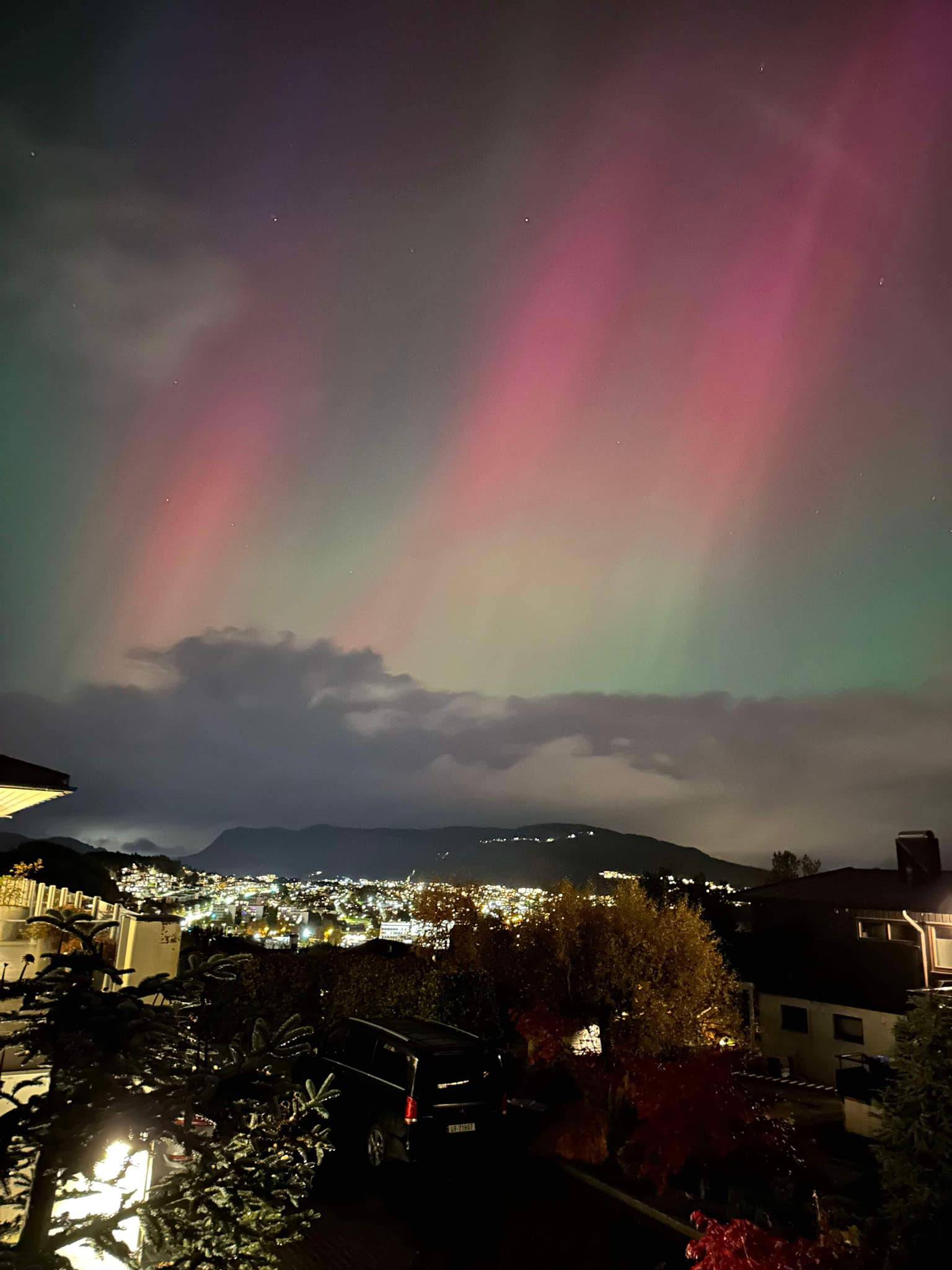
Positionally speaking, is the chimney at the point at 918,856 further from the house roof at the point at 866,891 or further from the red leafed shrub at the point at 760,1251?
the red leafed shrub at the point at 760,1251

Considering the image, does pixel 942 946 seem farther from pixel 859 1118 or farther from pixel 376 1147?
pixel 376 1147

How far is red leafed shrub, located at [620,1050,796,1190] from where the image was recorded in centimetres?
1104

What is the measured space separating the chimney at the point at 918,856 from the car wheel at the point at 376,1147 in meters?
24.4

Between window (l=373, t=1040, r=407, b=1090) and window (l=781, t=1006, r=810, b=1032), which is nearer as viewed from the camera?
window (l=373, t=1040, r=407, b=1090)

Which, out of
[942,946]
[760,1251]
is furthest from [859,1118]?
[760,1251]

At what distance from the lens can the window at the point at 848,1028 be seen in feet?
75.8

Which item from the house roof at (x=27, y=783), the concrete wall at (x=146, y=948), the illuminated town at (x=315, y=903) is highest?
the house roof at (x=27, y=783)

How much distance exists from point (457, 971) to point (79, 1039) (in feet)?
63.1

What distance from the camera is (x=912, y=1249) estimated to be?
21.1 ft

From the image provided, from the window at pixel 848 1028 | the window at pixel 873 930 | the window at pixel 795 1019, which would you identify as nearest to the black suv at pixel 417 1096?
the window at pixel 848 1028

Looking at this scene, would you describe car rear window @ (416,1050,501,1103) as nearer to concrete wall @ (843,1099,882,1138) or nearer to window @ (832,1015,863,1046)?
concrete wall @ (843,1099,882,1138)

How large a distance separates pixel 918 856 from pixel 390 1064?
2507cm

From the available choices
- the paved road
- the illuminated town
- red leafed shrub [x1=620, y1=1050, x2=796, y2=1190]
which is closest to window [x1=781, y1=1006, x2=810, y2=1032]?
the illuminated town

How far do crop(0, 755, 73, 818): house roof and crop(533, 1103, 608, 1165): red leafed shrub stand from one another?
368 inches
